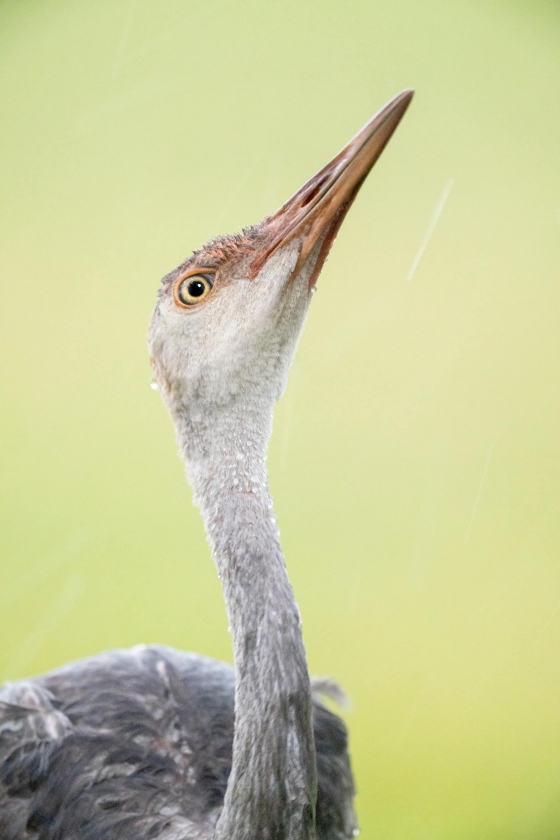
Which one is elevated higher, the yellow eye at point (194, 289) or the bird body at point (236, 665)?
the yellow eye at point (194, 289)

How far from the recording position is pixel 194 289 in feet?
3.92

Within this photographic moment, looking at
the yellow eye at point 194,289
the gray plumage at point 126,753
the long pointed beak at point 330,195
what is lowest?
the gray plumage at point 126,753

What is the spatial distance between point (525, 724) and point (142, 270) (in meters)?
1.37

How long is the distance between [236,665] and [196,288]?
0.56 metres

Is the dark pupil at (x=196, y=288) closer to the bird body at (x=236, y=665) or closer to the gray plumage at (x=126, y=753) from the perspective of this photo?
the bird body at (x=236, y=665)

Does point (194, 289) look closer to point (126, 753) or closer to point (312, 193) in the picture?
point (312, 193)

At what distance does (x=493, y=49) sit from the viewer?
5.45ft

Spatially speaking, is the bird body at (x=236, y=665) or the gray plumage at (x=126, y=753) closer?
the bird body at (x=236, y=665)

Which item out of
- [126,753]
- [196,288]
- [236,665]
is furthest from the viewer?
[126,753]

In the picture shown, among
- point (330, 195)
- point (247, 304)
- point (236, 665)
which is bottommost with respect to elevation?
point (236, 665)

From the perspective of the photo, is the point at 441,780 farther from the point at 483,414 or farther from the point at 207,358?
the point at 207,358

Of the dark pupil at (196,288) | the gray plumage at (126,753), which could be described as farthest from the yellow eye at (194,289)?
the gray plumage at (126,753)

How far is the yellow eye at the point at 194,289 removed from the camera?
118cm

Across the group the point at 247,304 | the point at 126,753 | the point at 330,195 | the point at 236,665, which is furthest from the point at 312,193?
the point at 126,753
